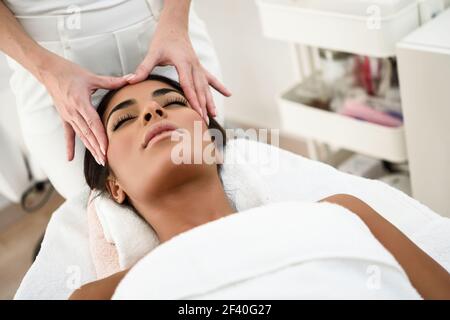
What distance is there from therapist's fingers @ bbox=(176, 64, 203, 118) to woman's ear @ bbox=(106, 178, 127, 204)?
249 mm

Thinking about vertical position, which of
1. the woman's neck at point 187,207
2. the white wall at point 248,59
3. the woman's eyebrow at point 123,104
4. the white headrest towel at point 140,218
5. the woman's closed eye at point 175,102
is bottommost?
the white wall at point 248,59

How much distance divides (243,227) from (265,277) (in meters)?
0.11

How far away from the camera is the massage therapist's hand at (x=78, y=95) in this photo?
1164 millimetres

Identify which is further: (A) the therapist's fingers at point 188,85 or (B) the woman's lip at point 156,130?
(A) the therapist's fingers at point 188,85

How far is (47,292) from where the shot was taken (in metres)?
1.17

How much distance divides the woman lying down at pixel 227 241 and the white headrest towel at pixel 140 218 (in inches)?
1.6

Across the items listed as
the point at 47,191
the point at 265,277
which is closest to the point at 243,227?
the point at 265,277

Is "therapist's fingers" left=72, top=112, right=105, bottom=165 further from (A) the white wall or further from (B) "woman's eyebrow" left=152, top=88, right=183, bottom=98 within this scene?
(A) the white wall

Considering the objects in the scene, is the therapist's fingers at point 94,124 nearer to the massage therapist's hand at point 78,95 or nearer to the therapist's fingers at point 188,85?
the massage therapist's hand at point 78,95

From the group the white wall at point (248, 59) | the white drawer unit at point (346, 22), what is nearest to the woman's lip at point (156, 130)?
the white drawer unit at point (346, 22)

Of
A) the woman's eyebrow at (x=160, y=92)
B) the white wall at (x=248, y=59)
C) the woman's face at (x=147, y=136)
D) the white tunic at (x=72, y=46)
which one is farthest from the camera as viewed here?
the white wall at (x=248, y=59)

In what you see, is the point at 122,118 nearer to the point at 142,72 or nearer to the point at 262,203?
the point at 142,72

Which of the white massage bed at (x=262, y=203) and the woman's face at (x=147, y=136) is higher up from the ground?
the woman's face at (x=147, y=136)

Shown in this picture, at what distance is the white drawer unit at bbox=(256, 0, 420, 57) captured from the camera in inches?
57.0
